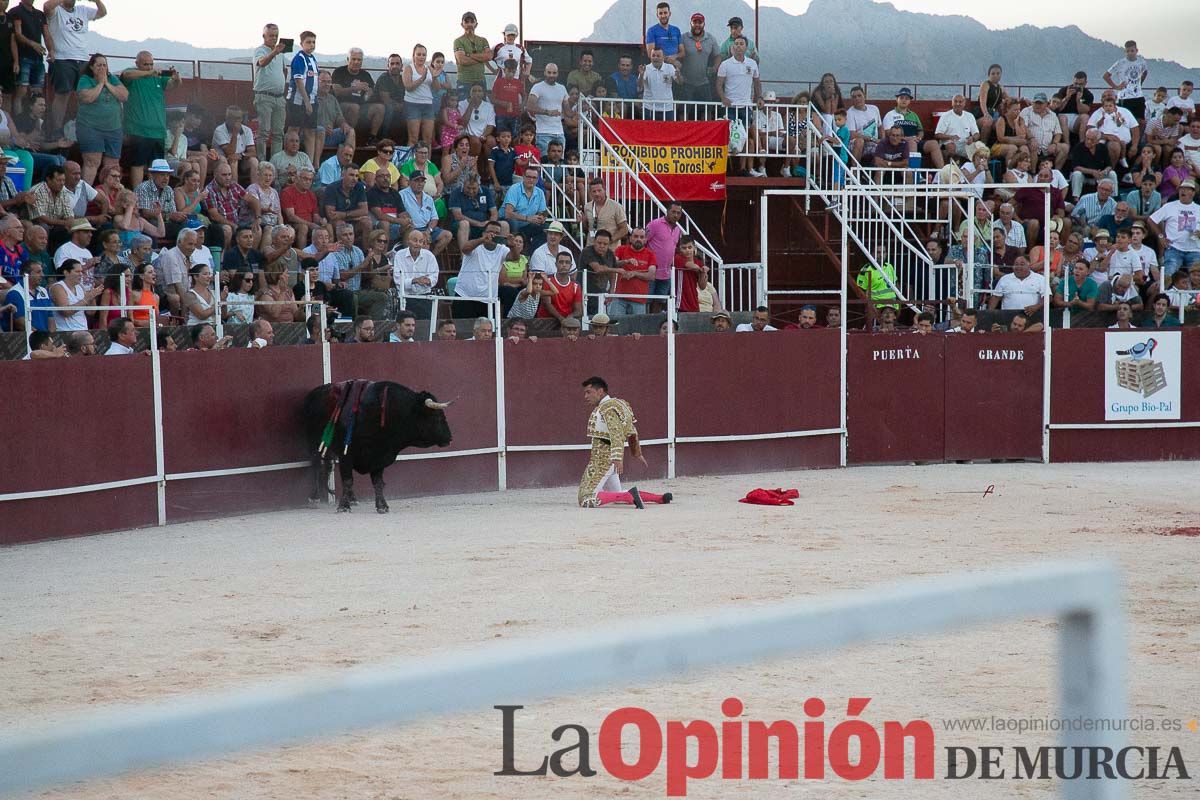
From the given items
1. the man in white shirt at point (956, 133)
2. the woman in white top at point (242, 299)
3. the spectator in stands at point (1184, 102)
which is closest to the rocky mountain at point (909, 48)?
the spectator in stands at point (1184, 102)

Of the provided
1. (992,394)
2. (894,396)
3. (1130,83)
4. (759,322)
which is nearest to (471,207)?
(759,322)

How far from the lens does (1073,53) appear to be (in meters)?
38.9

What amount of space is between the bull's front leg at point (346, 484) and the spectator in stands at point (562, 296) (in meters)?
3.69

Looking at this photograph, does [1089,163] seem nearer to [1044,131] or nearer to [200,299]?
[1044,131]

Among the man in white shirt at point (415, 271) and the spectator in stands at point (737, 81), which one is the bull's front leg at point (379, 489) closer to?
the man in white shirt at point (415, 271)

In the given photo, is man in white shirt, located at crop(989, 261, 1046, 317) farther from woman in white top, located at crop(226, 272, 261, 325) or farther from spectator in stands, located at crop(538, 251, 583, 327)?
woman in white top, located at crop(226, 272, 261, 325)

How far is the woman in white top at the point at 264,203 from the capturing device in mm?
15477

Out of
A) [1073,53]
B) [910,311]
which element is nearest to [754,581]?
[910,311]

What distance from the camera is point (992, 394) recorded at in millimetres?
18125

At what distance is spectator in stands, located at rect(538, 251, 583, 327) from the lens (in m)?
16.6

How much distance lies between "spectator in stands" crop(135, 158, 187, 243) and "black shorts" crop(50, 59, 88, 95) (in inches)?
51.3

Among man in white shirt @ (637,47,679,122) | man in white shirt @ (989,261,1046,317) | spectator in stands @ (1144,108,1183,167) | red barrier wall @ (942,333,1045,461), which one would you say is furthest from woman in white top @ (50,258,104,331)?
spectator in stands @ (1144,108,1183,167)

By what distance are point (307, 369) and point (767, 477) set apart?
561 cm

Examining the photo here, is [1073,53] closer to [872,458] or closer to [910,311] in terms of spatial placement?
[910,311]
